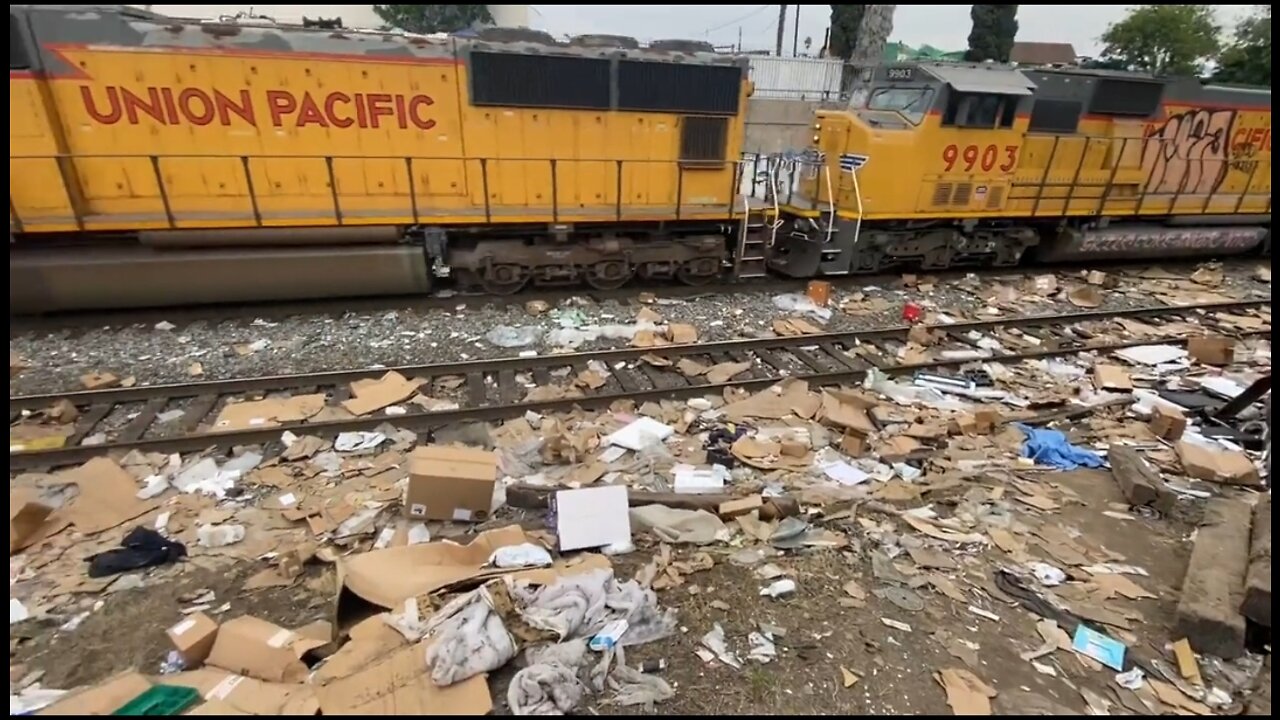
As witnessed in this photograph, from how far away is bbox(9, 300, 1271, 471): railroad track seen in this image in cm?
530

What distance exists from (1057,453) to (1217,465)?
113cm

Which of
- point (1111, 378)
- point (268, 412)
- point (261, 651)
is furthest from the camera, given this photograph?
point (1111, 378)

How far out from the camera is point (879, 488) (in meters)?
4.66

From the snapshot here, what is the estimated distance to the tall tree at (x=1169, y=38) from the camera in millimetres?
33906

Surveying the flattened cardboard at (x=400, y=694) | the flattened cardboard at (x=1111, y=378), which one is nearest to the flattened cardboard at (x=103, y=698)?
the flattened cardboard at (x=400, y=694)

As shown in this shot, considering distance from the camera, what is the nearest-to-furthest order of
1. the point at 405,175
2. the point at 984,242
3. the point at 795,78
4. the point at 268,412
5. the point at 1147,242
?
the point at 268,412 < the point at 405,175 < the point at 984,242 < the point at 1147,242 < the point at 795,78

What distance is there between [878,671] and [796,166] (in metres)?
8.72

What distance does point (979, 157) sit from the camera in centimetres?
948

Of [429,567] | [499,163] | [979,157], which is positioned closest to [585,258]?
[499,163]

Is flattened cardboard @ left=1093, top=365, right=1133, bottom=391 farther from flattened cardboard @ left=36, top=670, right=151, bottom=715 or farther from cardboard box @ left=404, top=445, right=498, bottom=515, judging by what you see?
flattened cardboard @ left=36, top=670, right=151, bottom=715

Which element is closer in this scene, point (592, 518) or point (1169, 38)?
point (592, 518)

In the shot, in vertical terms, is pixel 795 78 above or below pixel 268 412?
above

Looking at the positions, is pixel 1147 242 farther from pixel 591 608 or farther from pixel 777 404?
pixel 591 608

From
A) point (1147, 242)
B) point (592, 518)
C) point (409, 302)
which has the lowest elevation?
point (409, 302)
